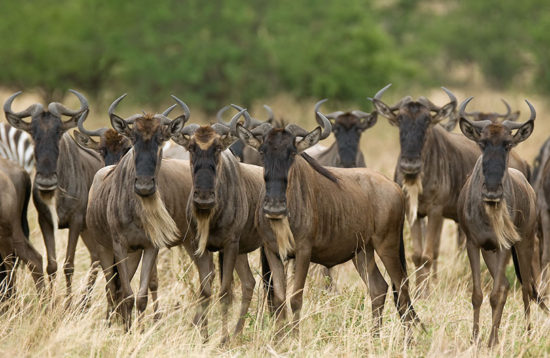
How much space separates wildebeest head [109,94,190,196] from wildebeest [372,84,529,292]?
315 cm

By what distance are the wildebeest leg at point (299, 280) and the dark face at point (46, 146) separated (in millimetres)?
2834

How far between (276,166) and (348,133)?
4455 mm

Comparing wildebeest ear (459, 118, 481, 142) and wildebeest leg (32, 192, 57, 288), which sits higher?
wildebeest ear (459, 118, 481, 142)

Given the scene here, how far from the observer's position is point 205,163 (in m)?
7.32

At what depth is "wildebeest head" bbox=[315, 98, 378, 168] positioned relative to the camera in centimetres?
1124

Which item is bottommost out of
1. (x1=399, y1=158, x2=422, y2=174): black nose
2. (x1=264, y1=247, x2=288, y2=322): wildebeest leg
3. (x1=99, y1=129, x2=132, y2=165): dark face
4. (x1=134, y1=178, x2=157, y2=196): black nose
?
(x1=264, y1=247, x2=288, y2=322): wildebeest leg

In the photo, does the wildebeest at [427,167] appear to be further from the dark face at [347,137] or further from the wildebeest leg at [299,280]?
the wildebeest leg at [299,280]

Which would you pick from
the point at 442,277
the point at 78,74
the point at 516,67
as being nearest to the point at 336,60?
the point at 78,74

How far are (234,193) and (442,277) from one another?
3413mm

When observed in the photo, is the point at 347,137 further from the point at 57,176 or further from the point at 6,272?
the point at 6,272

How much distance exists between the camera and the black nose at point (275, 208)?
6984mm

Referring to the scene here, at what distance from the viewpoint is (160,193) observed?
25.9 feet

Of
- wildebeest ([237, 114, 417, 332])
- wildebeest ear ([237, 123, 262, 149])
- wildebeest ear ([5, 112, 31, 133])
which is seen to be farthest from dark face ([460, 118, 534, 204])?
wildebeest ear ([5, 112, 31, 133])

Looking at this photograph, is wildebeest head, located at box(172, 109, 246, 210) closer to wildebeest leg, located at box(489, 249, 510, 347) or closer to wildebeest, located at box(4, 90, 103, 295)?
wildebeest, located at box(4, 90, 103, 295)
